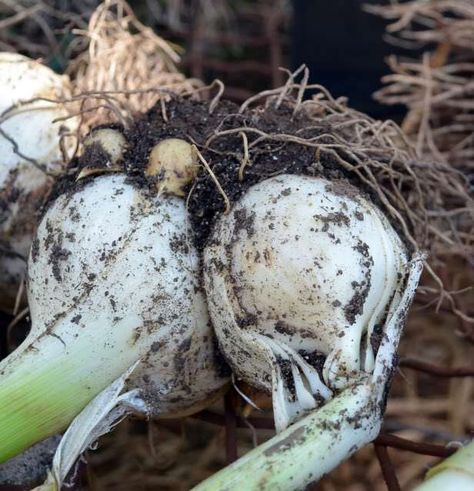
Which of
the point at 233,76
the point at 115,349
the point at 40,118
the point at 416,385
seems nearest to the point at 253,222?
the point at 115,349

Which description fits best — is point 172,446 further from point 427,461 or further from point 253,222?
point 253,222

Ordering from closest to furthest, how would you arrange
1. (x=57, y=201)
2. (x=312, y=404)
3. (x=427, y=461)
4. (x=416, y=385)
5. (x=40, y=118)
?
(x=312, y=404)
(x=57, y=201)
(x=40, y=118)
(x=427, y=461)
(x=416, y=385)

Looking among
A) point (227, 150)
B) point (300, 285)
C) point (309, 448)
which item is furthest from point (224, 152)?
point (309, 448)

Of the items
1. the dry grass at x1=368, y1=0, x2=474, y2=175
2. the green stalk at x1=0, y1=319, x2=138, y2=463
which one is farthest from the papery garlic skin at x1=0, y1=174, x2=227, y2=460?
the dry grass at x1=368, y1=0, x2=474, y2=175

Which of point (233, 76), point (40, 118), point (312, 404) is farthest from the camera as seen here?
point (233, 76)

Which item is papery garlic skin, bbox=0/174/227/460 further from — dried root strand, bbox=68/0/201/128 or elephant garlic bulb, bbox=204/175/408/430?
dried root strand, bbox=68/0/201/128

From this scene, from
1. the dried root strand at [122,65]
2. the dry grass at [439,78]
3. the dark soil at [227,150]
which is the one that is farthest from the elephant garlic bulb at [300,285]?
the dry grass at [439,78]

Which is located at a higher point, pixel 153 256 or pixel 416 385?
pixel 153 256
